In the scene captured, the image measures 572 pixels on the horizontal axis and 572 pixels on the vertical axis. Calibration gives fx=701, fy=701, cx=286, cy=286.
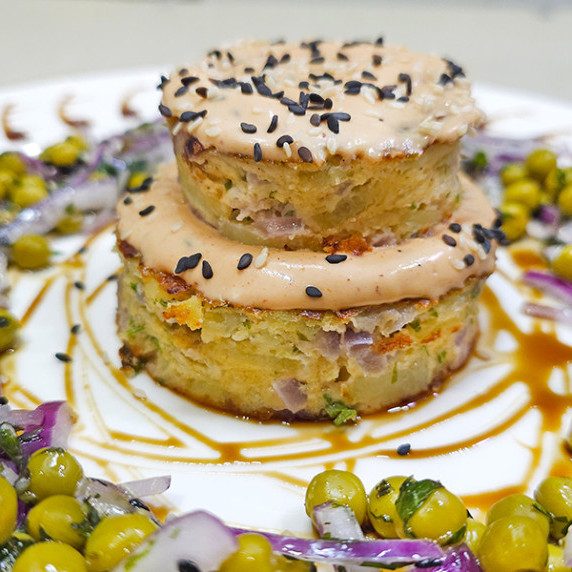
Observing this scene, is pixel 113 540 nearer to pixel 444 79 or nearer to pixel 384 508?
pixel 384 508

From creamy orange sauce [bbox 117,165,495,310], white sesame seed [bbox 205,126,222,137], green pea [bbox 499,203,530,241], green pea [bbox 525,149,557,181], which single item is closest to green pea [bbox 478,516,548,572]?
creamy orange sauce [bbox 117,165,495,310]

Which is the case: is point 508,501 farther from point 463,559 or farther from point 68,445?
point 68,445

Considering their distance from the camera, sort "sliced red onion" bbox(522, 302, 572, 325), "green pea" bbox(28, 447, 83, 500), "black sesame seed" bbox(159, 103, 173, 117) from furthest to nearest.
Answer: "sliced red onion" bbox(522, 302, 572, 325)
"black sesame seed" bbox(159, 103, 173, 117)
"green pea" bbox(28, 447, 83, 500)

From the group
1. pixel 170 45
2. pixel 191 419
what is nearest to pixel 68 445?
pixel 191 419

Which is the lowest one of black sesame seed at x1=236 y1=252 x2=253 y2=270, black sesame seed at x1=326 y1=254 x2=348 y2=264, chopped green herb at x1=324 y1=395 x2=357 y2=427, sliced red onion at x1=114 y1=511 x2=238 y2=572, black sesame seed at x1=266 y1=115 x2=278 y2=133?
chopped green herb at x1=324 y1=395 x2=357 y2=427

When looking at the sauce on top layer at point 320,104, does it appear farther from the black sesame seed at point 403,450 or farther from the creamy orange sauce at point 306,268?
the black sesame seed at point 403,450

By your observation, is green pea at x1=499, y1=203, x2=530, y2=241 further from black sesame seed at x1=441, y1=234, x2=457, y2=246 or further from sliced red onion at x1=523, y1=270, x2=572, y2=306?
black sesame seed at x1=441, y1=234, x2=457, y2=246

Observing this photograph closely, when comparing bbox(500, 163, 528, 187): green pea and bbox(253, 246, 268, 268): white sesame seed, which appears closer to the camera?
bbox(253, 246, 268, 268): white sesame seed

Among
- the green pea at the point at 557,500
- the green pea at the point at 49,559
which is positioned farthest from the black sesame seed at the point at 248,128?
the green pea at the point at 557,500

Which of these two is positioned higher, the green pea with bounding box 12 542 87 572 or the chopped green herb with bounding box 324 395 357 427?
the green pea with bounding box 12 542 87 572
